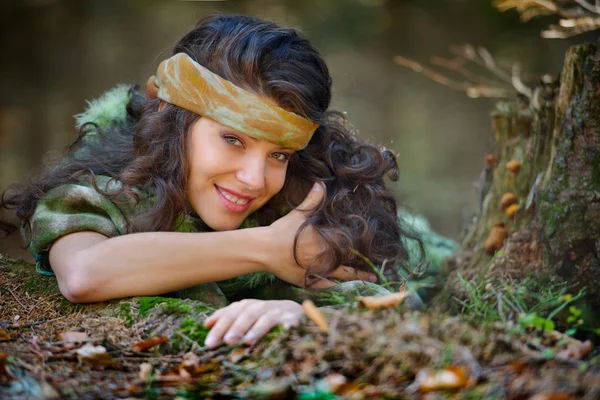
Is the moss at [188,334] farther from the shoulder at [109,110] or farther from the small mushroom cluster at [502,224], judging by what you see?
the small mushroom cluster at [502,224]

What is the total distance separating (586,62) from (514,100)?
98 cm

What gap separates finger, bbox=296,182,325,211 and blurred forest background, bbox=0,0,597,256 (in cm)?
567

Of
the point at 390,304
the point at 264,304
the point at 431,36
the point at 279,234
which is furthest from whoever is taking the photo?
the point at 431,36

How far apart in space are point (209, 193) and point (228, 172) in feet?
0.50

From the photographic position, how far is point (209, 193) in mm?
2814

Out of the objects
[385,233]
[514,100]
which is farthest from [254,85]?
[514,100]

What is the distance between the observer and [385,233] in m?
3.07

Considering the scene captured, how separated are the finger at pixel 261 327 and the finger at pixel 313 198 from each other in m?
0.98

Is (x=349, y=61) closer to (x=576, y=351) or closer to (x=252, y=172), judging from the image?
(x=252, y=172)

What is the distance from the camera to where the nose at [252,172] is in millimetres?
2707

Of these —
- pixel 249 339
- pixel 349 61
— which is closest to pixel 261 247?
pixel 249 339

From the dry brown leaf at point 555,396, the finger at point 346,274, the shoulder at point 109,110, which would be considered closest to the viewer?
the dry brown leaf at point 555,396

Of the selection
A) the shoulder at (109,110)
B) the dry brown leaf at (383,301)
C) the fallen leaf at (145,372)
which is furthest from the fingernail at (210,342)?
the shoulder at (109,110)

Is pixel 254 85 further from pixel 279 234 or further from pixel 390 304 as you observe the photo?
pixel 390 304
